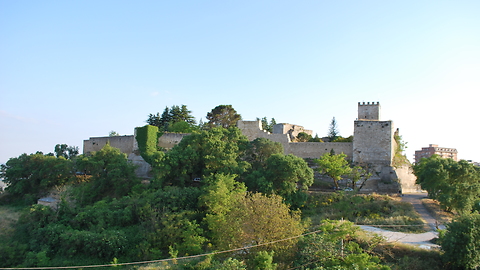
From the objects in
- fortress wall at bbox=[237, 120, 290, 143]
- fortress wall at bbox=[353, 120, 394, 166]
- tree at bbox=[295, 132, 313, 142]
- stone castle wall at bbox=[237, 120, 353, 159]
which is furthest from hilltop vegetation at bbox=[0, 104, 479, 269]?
tree at bbox=[295, 132, 313, 142]

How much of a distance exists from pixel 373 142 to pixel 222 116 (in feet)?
57.0

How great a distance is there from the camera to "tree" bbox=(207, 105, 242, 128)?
3791 centimetres

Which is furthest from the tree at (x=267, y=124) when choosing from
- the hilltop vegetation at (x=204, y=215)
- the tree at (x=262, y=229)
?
the tree at (x=262, y=229)

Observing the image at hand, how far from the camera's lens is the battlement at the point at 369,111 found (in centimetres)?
→ 2800

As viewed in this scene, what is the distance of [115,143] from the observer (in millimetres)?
32719

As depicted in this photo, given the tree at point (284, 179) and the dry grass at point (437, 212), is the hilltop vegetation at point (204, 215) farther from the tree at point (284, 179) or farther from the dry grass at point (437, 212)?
the dry grass at point (437, 212)

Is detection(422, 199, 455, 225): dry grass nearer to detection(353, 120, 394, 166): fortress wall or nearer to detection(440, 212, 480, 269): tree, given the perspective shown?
detection(440, 212, 480, 269): tree

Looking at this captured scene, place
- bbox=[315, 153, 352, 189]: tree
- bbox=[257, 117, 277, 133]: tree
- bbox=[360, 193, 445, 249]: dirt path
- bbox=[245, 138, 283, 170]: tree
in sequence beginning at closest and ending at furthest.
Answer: bbox=[360, 193, 445, 249]: dirt path < bbox=[315, 153, 352, 189]: tree < bbox=[245, 138, 283, 170]: tree < bbox=[257, 117, 277, 133]: tree

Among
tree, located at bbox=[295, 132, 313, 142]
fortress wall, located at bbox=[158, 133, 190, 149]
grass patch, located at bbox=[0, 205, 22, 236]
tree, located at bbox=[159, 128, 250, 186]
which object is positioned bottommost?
grass patch, located at bbox=[0, 205, 22, 236]

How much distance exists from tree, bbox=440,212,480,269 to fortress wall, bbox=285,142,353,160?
14.4 m

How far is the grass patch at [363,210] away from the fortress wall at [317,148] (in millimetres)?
5757

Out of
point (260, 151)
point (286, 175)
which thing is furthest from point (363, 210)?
point (260, 151)

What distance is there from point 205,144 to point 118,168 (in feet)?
21.5

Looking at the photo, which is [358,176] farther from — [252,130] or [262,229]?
[262,229]
